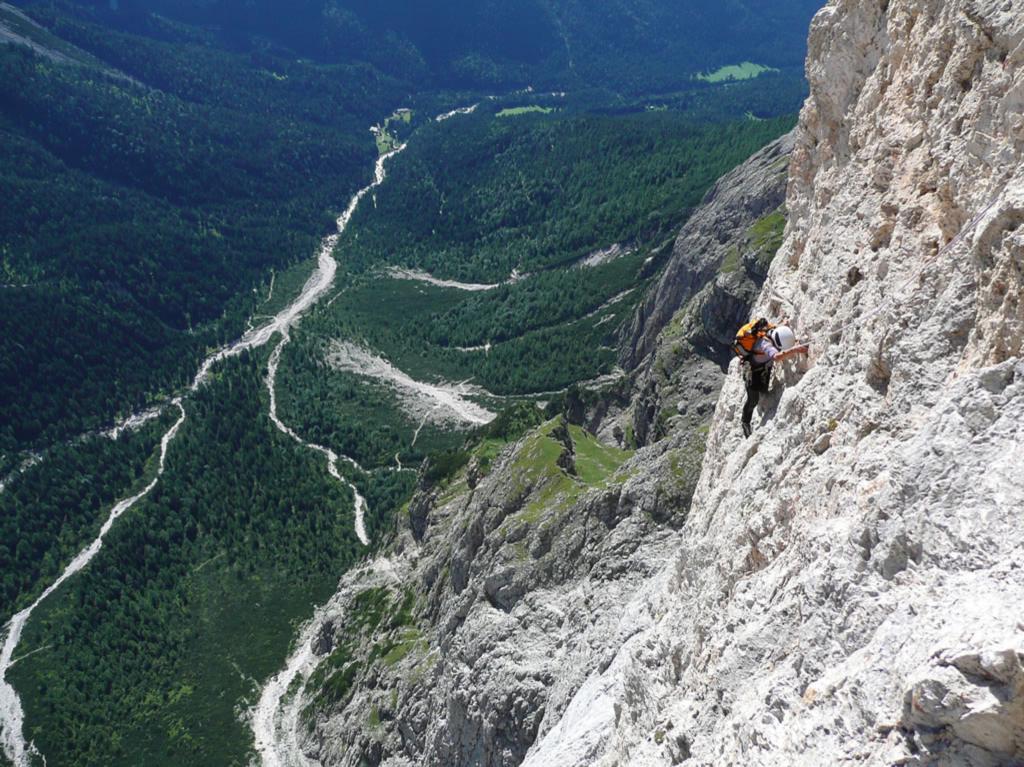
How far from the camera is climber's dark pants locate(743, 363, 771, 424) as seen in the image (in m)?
21.3

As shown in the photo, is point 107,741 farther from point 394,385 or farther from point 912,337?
point 912,337

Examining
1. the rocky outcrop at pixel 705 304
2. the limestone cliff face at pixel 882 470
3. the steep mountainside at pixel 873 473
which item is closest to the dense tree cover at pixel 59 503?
the rocky outcrop at pixel 705 304

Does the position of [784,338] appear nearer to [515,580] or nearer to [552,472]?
[515,580]

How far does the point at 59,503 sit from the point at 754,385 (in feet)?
468

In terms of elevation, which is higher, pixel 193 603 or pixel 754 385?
pixel 754 385

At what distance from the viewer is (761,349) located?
68.0 feet

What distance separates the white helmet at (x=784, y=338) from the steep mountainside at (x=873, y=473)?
0.46 metres

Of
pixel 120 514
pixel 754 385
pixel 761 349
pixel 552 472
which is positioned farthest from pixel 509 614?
pixel 120 514

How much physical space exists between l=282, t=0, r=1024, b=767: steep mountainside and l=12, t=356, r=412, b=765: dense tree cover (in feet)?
238

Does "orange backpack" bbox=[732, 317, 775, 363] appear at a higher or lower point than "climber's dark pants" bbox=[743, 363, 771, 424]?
higher

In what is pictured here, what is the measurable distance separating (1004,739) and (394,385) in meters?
155

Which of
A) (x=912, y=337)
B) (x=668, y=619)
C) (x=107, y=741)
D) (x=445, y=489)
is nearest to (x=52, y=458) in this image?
(x=107, y=741)

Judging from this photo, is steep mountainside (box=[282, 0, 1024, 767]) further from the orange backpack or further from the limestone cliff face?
the orange backpack

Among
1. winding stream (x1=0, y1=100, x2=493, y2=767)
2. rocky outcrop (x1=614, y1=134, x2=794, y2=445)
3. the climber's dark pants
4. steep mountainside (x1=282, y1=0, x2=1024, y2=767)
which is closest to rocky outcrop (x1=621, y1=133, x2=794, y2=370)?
rocky outcrop (x1=614, y1=134, x2=794, y2=445)
